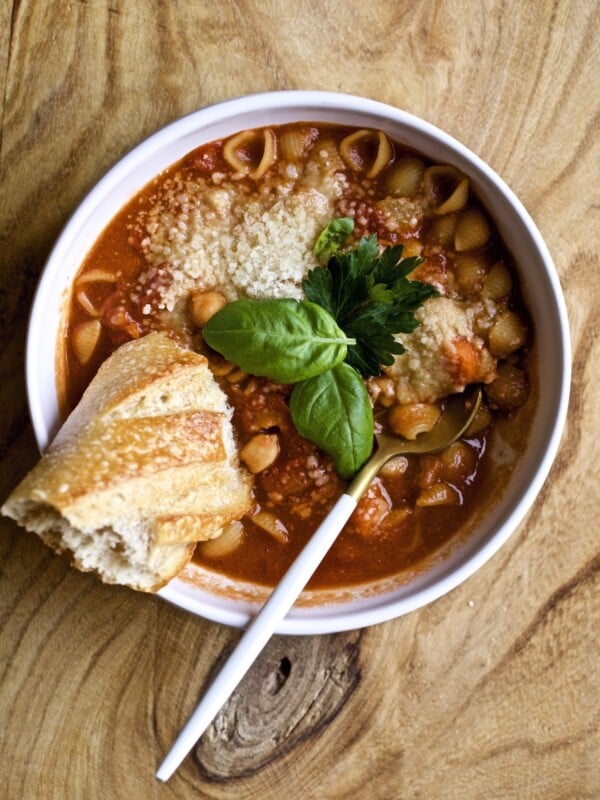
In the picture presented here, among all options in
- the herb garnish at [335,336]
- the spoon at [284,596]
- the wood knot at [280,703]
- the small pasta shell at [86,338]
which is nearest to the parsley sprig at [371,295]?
the herb garnish at [335,336]

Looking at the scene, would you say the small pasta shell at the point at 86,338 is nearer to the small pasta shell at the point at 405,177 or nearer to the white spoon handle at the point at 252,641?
the white spoon handle at the point at 252,641

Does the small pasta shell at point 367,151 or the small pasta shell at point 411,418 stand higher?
the small pasta shell at point 367,151

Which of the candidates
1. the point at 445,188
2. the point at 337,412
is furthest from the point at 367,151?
the point at 337,412

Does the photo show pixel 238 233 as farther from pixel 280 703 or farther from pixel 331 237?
pixel 280 703

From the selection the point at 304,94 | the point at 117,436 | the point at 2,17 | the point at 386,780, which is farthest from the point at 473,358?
the point at 2,17

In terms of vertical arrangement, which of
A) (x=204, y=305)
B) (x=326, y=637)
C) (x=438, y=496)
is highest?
(x=204, y=305)

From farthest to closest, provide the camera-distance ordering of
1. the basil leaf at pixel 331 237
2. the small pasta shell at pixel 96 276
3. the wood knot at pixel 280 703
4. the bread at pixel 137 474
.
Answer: the wood knot at pixel 280 703
the small pasta shell at pixel 96 276
the basil leaf at pixel 331 237
the bread at pixel 137 474
